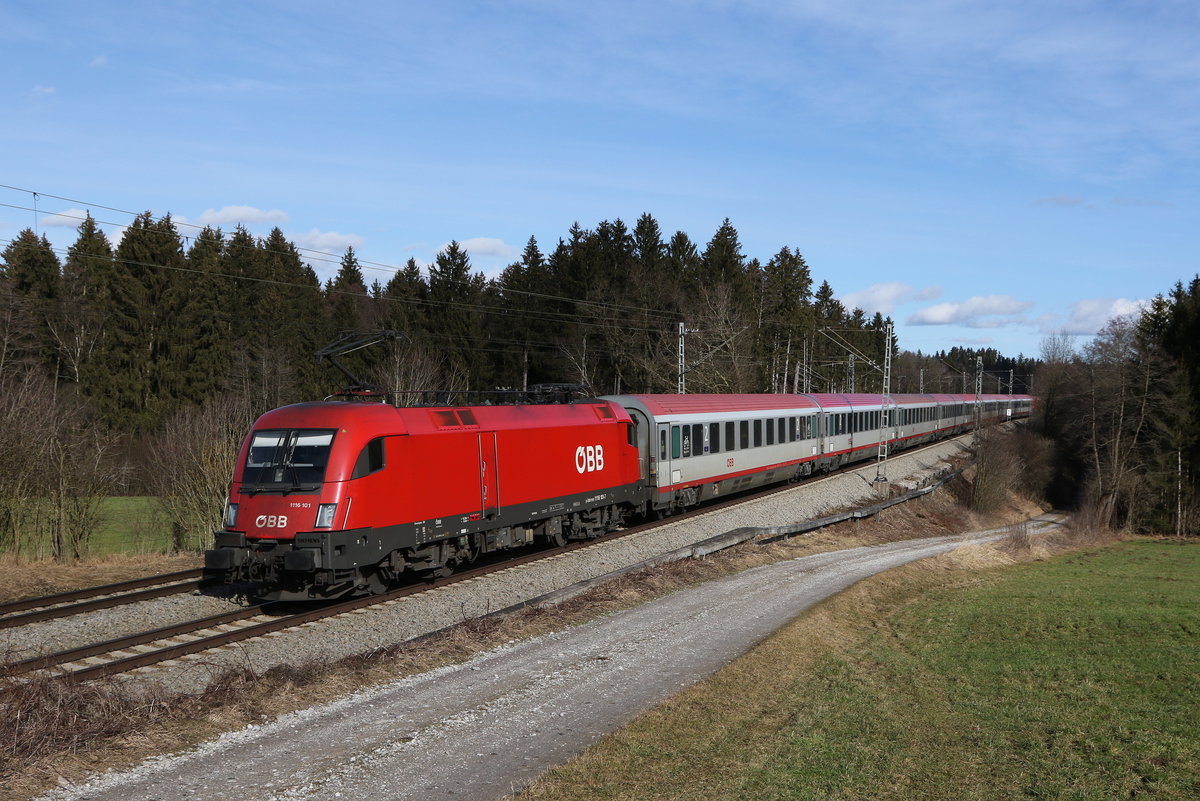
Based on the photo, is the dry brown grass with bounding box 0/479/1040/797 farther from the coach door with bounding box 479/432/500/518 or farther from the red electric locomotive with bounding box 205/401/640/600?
the coach door with bounding box 479/432/500/518

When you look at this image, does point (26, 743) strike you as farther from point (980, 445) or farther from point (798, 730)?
point (980, 445)

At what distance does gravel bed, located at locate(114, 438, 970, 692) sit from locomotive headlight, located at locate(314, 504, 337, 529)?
155cm

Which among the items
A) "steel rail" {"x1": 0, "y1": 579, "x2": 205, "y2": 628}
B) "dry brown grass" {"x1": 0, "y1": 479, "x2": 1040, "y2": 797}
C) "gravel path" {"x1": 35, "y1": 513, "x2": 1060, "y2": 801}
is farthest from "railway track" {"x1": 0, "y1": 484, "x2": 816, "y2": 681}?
"gravel path" {"x1": 35, "y1": 513, "x2": 1060, "y2": 801}

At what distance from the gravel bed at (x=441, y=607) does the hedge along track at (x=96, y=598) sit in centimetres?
329

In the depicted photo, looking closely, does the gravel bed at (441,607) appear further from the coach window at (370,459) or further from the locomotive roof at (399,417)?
the locomotive roof at (399,417)

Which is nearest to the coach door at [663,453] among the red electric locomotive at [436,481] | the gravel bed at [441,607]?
the red electric locomotive at [436,481]

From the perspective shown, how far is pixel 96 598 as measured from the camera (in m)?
15.4

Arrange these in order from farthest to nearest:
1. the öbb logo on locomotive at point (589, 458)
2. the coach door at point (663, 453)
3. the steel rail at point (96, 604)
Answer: the coach door at point (663, 453)
the öbb logo on locomotive at point (589, 458)
the steel rail at point (96, 604)

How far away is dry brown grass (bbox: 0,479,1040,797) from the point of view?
26.6 feet

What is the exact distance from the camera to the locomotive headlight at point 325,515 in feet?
46.8

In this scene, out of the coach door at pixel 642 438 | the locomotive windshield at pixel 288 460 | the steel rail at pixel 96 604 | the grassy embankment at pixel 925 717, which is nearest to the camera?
the grassy embankment at pixel 925 717

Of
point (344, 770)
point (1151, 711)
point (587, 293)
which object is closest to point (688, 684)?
point (344, 770)

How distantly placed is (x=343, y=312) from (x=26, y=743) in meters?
65.0

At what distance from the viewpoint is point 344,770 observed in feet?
27.2
